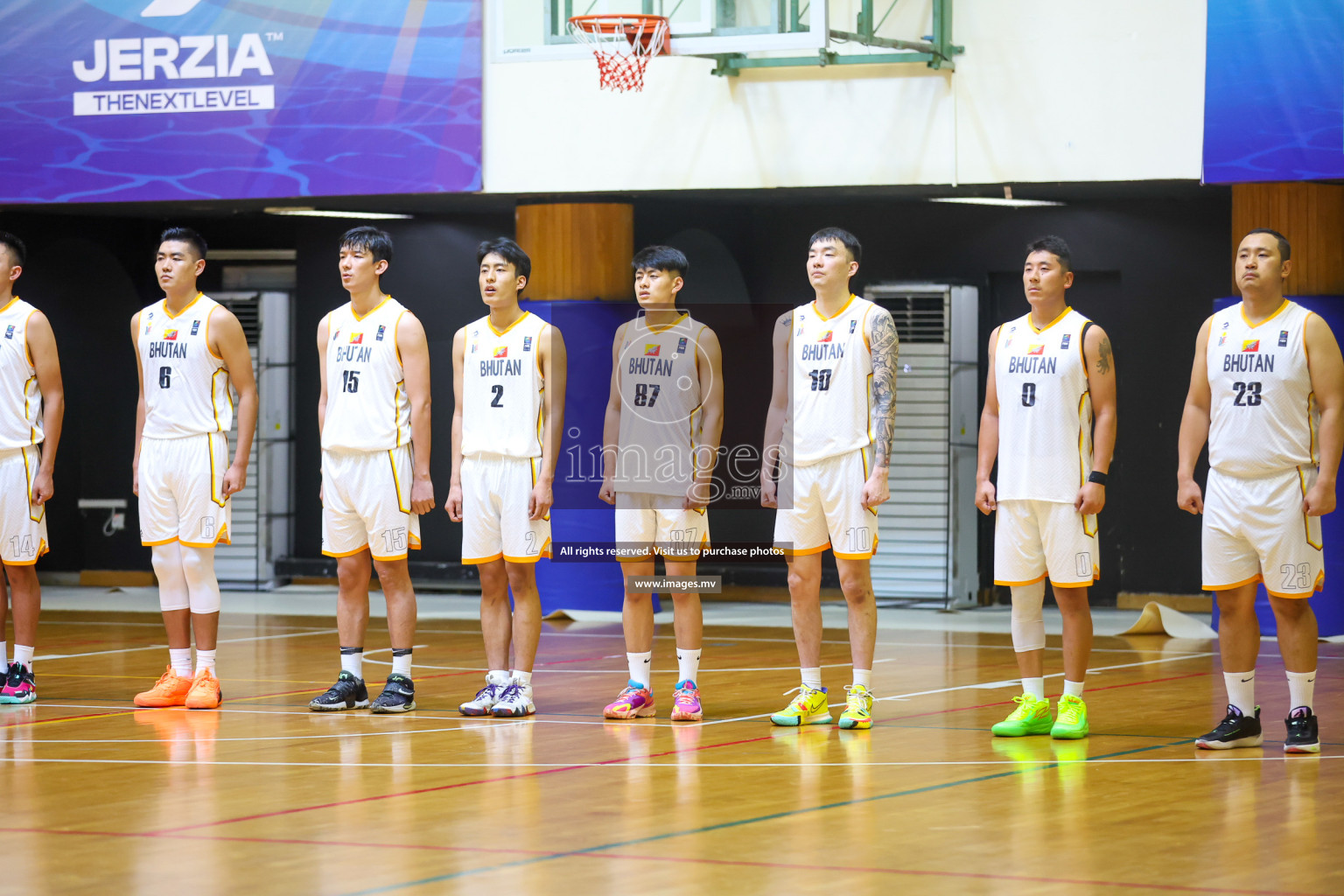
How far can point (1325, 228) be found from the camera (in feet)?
35.0

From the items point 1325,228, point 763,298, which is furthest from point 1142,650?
point 763,298

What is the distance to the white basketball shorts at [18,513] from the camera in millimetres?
8016

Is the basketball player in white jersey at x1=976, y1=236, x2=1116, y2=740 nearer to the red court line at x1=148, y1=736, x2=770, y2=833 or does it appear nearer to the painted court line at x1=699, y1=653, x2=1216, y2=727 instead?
the painted court line at x1=699, y1=653, x2=1216, y2=727

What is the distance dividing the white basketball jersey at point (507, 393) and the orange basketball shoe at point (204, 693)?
1.66m

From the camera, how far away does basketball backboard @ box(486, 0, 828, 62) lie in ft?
32.5

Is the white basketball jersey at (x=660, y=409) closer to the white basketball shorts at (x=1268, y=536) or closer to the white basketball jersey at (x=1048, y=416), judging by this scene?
Answer: the white basketball jersey at (x=1048, y=416)

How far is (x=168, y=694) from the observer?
25.9 ft

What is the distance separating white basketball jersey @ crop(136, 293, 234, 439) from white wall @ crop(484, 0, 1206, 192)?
418cm

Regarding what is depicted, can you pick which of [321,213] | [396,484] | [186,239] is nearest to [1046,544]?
[396,484]

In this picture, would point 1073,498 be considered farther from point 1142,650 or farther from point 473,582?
point 473,582

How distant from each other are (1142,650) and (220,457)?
5697mm

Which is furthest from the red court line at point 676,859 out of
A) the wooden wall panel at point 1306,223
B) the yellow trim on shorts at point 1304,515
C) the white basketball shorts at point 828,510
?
the wooden wall panel at point 1306,223

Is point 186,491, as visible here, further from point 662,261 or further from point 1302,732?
point 1302,732

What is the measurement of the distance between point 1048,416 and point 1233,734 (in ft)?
4.64
